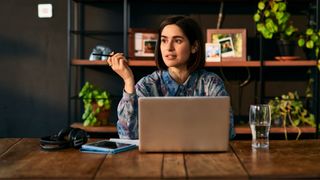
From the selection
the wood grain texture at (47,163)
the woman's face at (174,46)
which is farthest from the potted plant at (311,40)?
the wood grain texture at (47,163)

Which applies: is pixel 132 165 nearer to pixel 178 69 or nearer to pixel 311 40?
pixel 178 69

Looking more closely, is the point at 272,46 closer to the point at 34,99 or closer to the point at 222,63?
the point at 222,63

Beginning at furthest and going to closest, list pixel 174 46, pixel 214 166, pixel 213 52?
pixel 213 52 → pixel 174 46 → pixel 214 166

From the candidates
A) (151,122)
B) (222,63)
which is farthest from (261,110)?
(222,63)

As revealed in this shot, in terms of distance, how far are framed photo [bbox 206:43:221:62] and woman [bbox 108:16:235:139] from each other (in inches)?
60.1

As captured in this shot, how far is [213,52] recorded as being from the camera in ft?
12.5

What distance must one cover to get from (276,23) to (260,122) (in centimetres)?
217

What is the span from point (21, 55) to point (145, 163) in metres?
2.87

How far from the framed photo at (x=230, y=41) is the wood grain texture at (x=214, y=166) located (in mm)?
2166

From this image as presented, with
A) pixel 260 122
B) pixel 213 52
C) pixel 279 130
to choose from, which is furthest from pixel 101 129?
pixel 260 122

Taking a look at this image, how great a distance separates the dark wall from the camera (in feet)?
13.6

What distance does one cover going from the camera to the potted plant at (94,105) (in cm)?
381

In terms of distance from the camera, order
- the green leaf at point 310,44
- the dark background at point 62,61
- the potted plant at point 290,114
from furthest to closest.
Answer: the dark background at point 62,61, the potted plant at point 290,114, the green leaf at point 310,44

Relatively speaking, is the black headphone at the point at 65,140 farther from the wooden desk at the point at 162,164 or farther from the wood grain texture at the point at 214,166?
the wood grain texture at the point at 214,166
